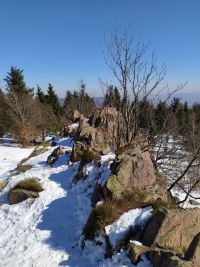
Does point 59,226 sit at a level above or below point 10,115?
below

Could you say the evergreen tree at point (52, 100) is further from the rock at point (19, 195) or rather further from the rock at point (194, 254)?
the rock at point (194, 254)

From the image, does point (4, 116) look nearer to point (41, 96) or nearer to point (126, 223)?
point (41, 96)

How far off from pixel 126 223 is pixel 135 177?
8.08 feet

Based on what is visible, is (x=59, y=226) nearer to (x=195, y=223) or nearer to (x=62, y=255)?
(x=62, y=255)

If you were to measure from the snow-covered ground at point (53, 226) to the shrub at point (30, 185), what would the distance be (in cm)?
33

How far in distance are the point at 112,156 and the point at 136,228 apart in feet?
19.6

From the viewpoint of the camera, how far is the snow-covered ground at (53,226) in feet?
29.6

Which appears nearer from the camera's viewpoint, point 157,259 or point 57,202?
point 157,259

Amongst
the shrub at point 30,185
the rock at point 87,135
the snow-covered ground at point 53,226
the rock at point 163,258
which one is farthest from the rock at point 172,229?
the rock at point 87,135

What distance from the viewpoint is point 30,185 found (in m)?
14.5

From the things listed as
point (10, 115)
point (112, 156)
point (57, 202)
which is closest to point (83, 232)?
point (57, 202)

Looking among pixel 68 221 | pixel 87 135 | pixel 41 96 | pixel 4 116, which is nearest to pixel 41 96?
pixel 41 96

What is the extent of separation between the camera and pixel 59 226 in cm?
1128

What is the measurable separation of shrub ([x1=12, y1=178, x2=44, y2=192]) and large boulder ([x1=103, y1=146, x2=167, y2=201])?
4.29m
